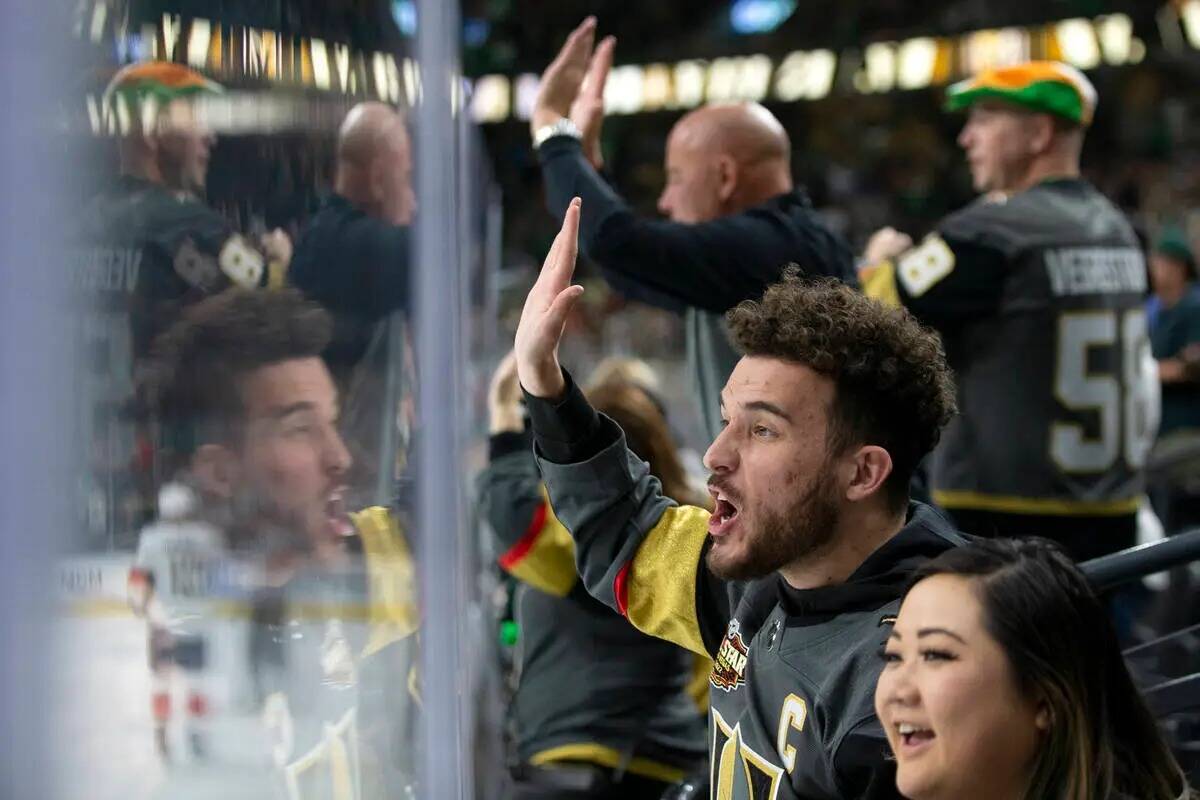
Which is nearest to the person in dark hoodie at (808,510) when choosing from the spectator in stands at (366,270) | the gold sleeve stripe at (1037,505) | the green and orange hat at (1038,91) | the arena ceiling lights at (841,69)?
the spectator in stands at (366,270)

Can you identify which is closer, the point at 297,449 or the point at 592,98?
the point at 297,449

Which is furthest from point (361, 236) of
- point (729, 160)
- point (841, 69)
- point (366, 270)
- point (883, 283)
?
point (841, 69)

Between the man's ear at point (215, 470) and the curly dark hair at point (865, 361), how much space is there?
Result: 1.86ft

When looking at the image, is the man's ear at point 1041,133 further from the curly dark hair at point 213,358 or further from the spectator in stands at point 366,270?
the curly dark hair at point 213,358

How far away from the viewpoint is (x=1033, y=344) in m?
2.54

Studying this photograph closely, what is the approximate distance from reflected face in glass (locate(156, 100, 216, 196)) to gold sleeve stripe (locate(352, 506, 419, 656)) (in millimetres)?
314

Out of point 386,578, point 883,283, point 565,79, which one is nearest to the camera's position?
point 386,578

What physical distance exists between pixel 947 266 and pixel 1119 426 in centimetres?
44

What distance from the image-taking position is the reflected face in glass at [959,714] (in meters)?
0.98

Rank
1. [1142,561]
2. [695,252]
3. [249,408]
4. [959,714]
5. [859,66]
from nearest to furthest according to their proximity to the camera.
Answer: [249,408] < [959,714] < [1142,561] < [695,252] < [859,66]

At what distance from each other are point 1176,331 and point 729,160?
9.80 feet

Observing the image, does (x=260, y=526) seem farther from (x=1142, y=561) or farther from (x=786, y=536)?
(x=1142, y=561)

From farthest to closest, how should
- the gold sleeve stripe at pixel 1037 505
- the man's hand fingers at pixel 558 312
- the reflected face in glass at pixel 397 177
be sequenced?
1. the gold sleeve stripe at pixel 1037 505
2. the man's hand fingers at pixel 558 312
3. the reflected face in glass at pixel 397 177

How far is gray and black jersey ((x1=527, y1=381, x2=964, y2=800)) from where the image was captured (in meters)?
1.15
